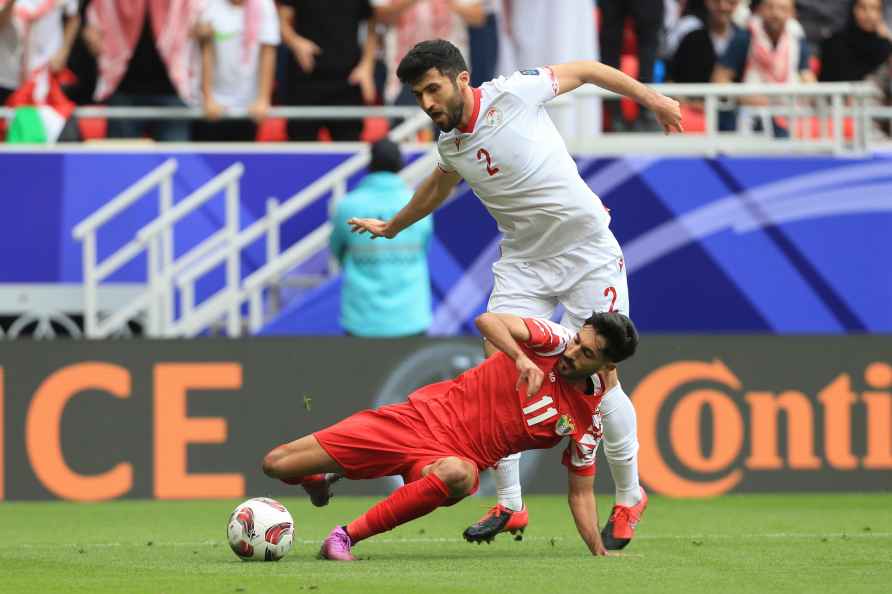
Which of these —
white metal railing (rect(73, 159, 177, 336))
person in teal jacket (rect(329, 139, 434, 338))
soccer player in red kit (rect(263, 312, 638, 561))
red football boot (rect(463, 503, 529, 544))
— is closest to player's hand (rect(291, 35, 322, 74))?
white metal railing (rect(73, 159, 177, 336))

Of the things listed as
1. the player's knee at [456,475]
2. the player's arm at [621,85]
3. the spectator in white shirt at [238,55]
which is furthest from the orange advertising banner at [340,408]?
the player's knee at [456,475]

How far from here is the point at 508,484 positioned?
944cm

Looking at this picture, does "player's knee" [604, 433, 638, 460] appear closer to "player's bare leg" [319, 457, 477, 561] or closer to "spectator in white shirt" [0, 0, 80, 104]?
"player's bare leg" [319, 457, 477, 561]

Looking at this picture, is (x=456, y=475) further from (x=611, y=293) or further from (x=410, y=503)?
(x=611, y=293)

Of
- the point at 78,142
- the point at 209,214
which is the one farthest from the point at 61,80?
the point at 209,214

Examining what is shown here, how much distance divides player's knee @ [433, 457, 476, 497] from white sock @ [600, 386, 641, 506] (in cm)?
99

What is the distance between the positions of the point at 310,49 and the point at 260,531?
8.07 meters

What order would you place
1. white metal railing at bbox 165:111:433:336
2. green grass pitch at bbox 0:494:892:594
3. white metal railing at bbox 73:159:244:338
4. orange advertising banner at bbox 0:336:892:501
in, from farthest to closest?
white metal railing at bbox 165:111:433:336 → white metal railing at bbox 73:159:244:338 → orange advertising banner at bbox 0:336:892:501 → green grass pitch at bbox 0:494:892:594

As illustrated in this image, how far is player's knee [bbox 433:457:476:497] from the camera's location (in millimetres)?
8625

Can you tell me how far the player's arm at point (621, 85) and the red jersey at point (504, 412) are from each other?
106 centimetres

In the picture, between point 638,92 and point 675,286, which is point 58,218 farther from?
point 638,92

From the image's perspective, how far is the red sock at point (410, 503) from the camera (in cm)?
862

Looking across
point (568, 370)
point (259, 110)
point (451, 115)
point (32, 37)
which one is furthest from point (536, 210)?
point (32, 37)

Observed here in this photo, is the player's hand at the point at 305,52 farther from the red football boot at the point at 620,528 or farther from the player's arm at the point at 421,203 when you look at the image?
the red football boot at the point at 620,528
